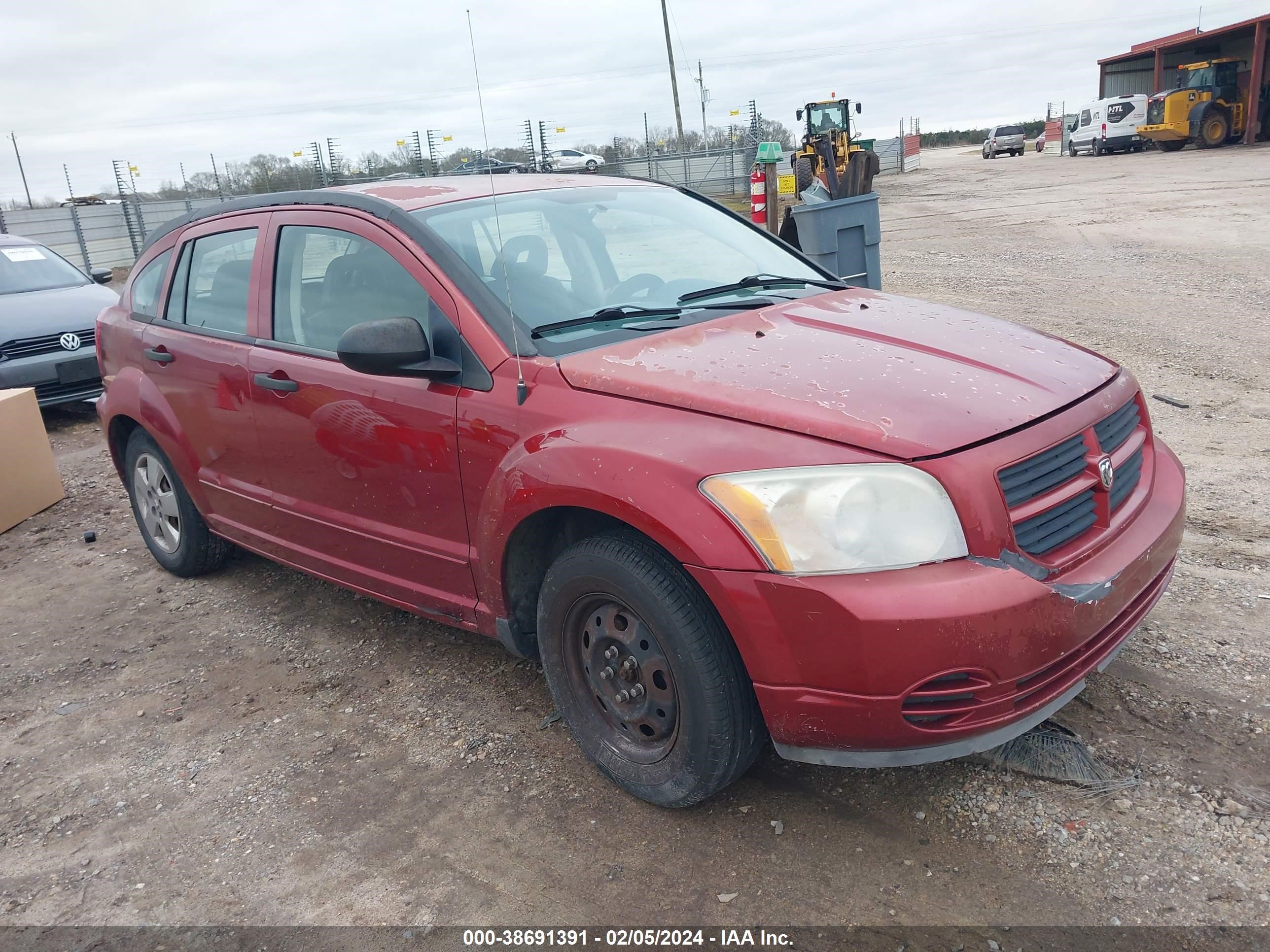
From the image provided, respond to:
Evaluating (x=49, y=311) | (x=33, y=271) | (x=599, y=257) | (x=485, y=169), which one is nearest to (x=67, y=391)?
(x=49, y=311)

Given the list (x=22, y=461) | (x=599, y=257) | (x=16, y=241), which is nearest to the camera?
(x=599, y=257)

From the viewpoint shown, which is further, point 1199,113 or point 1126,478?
point 1199,113

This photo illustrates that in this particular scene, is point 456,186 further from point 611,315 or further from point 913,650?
point 913,650

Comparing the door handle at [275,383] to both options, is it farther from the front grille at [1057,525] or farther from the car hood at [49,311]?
the car hood at [49,311]

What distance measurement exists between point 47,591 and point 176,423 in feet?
4.86

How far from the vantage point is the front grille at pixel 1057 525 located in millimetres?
2309

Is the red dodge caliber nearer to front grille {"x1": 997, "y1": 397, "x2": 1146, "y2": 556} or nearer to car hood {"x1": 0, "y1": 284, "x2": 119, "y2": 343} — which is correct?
front grille {"x1": 997, "y1": 397, "x2": 1146, "y2": 556}

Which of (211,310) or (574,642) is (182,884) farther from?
(211,310)

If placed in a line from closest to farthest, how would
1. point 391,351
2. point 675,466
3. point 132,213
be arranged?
point 675,466, point 391,351, point 132,213

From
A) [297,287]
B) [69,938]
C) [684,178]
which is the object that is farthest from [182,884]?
[684,178]

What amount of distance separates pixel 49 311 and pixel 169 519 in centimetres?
519

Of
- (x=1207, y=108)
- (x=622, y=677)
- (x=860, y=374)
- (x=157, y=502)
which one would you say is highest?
(x=1207, y=108)

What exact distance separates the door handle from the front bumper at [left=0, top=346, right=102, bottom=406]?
5389 millimetres

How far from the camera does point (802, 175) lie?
20625 millimetres
